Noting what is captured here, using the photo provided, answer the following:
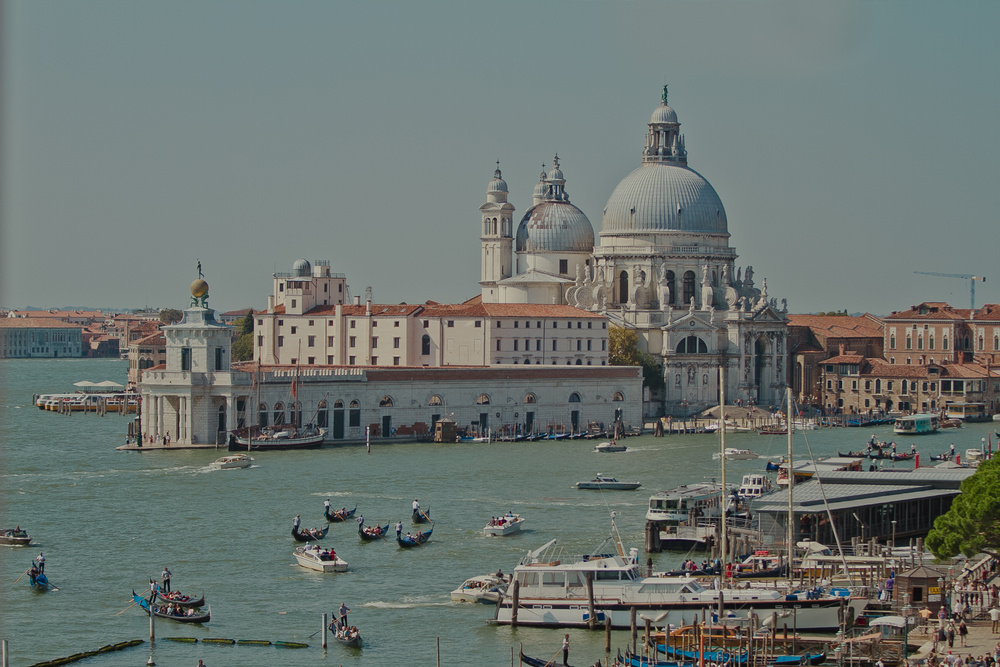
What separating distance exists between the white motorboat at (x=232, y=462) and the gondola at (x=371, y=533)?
12.8 metres

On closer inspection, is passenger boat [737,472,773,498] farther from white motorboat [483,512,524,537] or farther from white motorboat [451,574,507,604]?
white motorboat [451,574,507,604]

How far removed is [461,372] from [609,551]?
28941mm

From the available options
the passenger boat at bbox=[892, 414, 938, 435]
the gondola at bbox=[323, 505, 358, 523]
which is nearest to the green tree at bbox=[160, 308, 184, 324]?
the passenger boat at bbox=[892, 414, 938, 435]

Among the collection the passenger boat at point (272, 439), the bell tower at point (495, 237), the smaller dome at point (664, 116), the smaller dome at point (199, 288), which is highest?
the smaller dome at point (664, 116)

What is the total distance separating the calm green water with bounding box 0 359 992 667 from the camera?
84.7ft

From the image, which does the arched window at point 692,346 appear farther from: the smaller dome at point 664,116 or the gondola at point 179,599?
the gondola at point 179,599

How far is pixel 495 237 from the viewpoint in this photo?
80.4m

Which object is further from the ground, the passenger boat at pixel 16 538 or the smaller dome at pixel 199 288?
the smaller dome at pixel 199 288

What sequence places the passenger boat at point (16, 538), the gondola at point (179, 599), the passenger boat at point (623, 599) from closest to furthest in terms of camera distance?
the passenger boat at point (623, 599) → the gondola at point (179, 599) → the passenger boat at point (16, 538)

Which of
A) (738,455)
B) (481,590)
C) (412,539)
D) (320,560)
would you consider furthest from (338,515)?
(738,455)

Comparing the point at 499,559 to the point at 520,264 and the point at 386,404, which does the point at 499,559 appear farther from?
the point at 520,264

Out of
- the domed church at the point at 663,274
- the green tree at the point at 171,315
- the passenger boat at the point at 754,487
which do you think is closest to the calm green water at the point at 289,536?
the passenger boat at the point at 754,487

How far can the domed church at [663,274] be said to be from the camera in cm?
7425

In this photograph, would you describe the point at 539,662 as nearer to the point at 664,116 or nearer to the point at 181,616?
the point at 181,616
